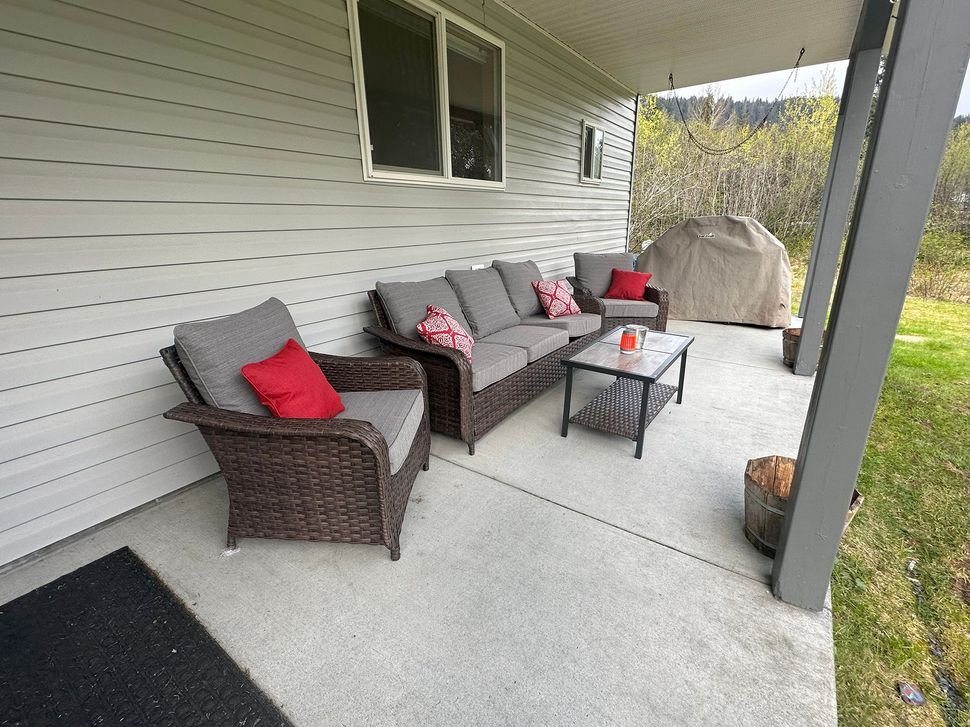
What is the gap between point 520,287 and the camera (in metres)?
3.97

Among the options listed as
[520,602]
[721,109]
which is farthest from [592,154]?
[721,109]

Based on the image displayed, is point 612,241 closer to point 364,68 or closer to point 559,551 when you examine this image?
point 364,68

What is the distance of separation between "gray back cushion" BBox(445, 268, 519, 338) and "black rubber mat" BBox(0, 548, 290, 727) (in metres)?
2.36

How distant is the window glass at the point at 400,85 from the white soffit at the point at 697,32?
1.28 meters

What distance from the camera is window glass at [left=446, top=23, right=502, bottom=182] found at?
3.54 metres

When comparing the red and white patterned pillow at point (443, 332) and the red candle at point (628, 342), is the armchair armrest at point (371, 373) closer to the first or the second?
the red and white patterned pillow at point (443, 332)

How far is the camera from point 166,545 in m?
1.95

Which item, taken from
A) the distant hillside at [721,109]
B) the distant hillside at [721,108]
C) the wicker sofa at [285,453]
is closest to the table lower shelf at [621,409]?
the wicker sofa at [285,453]

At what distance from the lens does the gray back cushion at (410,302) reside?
2828 mm

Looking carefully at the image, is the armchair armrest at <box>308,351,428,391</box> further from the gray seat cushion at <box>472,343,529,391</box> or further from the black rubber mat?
the black rubber mat

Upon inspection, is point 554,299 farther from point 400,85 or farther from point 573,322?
point 400,85

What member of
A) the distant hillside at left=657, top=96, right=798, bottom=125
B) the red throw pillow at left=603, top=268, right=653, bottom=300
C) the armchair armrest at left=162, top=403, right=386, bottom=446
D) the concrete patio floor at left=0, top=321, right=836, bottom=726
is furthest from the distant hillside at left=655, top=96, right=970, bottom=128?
the armchair armrest at left=162, top=403, right=386, bottom=446

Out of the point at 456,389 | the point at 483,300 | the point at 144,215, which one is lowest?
the point at 456,389

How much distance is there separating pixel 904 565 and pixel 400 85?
3.81 meters
